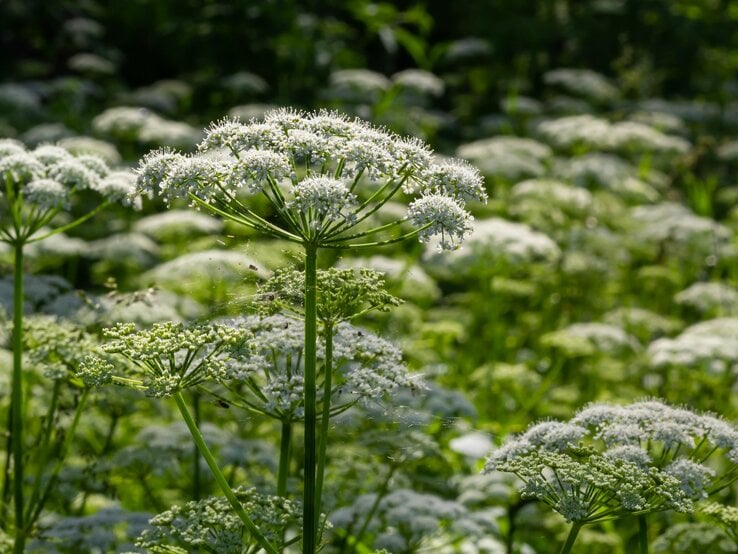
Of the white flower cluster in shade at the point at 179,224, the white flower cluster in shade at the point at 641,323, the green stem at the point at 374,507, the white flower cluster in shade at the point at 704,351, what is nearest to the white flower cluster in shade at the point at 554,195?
the white flower cluster in shade at the point at 641,323

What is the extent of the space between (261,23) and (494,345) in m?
9.16

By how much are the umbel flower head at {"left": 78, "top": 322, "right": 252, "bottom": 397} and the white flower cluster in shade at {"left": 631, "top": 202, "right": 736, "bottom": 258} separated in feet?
20.6

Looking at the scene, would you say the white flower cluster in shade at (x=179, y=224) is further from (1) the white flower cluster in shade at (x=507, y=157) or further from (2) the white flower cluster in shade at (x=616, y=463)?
(2) the white flower cluster in shade at (x=616, y=463)

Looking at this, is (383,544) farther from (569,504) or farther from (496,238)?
(496,238)

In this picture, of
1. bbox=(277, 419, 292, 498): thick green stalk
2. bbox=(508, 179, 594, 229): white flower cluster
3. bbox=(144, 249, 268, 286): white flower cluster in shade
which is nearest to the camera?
bbox=(277, 419, 292, 498): thick green stalk

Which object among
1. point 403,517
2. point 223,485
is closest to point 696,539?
point 403,517

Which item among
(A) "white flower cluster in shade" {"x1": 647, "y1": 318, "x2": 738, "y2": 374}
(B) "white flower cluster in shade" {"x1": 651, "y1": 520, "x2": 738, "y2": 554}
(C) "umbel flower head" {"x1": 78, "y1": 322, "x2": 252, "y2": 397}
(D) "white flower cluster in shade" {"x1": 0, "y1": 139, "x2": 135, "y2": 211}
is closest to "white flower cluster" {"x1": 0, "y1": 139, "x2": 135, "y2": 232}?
(D) "white flower cluster in shade" {"x1": 0, "y1": 139, "x2": 135, "y2": 211}

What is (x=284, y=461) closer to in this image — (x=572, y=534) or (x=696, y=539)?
(x=572, y=534)

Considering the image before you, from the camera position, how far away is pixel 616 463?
3.24 meters

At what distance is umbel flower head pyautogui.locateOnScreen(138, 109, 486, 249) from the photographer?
9.70 feet

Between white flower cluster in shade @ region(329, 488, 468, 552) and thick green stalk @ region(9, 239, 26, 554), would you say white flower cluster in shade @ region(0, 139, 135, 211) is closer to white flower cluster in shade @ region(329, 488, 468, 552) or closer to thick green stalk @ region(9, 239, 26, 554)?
thick green stalk @ region(9, 239, 26, 554)

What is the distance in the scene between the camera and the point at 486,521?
4953mm

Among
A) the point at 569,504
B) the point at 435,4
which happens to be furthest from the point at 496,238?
the point at 435,4

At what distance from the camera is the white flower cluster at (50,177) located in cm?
424
